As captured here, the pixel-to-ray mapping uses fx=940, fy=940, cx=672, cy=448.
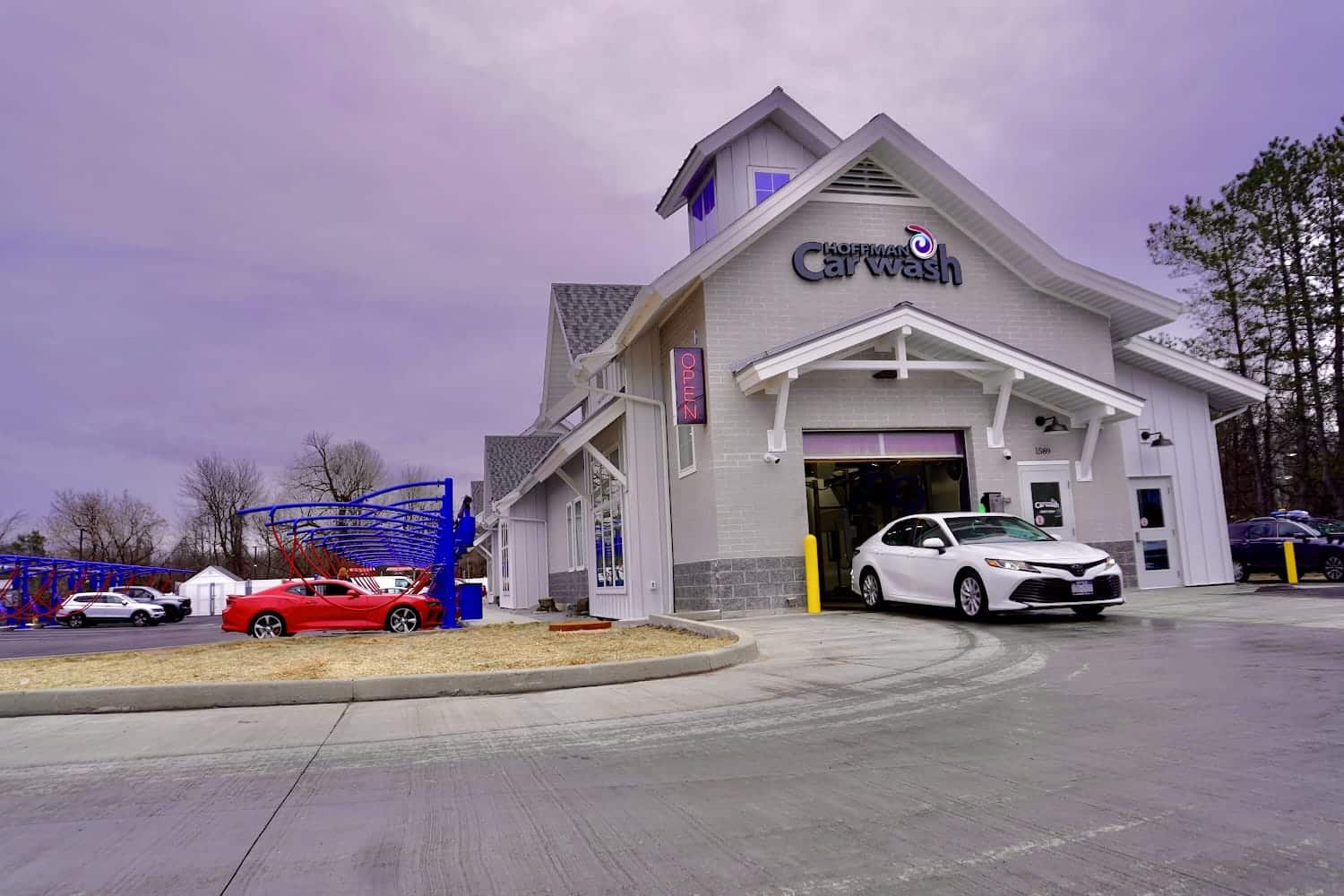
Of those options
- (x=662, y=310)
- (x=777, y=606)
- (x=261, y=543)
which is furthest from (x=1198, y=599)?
(x=261, y=543)

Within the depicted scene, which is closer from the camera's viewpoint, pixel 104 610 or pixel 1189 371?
pixel 1189 371

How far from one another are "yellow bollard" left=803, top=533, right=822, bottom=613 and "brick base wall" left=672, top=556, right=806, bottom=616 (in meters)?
0.16

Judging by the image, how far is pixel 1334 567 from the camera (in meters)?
19.1

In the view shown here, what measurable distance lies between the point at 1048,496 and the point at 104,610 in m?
41.6

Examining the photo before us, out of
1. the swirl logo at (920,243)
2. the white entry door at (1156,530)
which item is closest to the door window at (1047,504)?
the white entry door at (1156,530)

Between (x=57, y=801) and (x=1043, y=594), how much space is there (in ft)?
35.2

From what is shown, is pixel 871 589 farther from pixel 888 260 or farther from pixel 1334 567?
pixel 1334 567

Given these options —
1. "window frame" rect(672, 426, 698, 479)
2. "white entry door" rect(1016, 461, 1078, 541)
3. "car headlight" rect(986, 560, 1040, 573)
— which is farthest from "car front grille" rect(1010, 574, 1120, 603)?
"window frame" rect(672, 426, 698, 479)

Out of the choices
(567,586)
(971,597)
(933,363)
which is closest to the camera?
(971,597)

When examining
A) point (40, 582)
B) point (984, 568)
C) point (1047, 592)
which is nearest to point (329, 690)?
point (984, 568)

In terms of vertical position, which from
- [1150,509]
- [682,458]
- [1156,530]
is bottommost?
[1156,530]

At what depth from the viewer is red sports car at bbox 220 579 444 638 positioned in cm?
1798

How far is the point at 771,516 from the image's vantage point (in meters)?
16.3

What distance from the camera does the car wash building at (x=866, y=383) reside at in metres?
16.2
